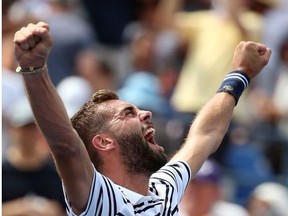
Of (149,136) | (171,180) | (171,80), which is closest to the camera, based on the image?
(149,136)

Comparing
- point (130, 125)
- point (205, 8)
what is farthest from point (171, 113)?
point (130, 125)

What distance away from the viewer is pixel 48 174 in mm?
8328

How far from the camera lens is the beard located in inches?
203

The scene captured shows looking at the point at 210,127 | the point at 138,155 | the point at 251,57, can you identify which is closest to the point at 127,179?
the point at 138,155

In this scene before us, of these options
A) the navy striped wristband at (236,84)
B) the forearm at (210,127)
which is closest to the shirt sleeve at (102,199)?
the forearm at (210,127)

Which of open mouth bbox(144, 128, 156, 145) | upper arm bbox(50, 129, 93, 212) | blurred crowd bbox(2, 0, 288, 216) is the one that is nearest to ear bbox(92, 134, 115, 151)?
open mouth bbox(144, 128, 156, 145)

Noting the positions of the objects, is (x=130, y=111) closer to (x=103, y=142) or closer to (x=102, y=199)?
(x=103, y=142)

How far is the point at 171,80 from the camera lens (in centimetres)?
1034

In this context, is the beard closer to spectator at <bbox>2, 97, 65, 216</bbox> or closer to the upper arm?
the upper arm

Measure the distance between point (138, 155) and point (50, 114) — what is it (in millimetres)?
689

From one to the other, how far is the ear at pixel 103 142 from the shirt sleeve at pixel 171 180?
34 cm

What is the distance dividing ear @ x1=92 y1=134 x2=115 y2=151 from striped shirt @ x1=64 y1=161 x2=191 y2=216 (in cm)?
20

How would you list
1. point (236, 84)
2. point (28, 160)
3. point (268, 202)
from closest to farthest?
1. point (236, 84)
2. point (28, 160)
3. point (268, 202)

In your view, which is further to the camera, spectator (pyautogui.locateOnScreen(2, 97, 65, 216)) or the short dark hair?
spectator (pyautogui.locateOnScreen(2, 97, 65, 216))
